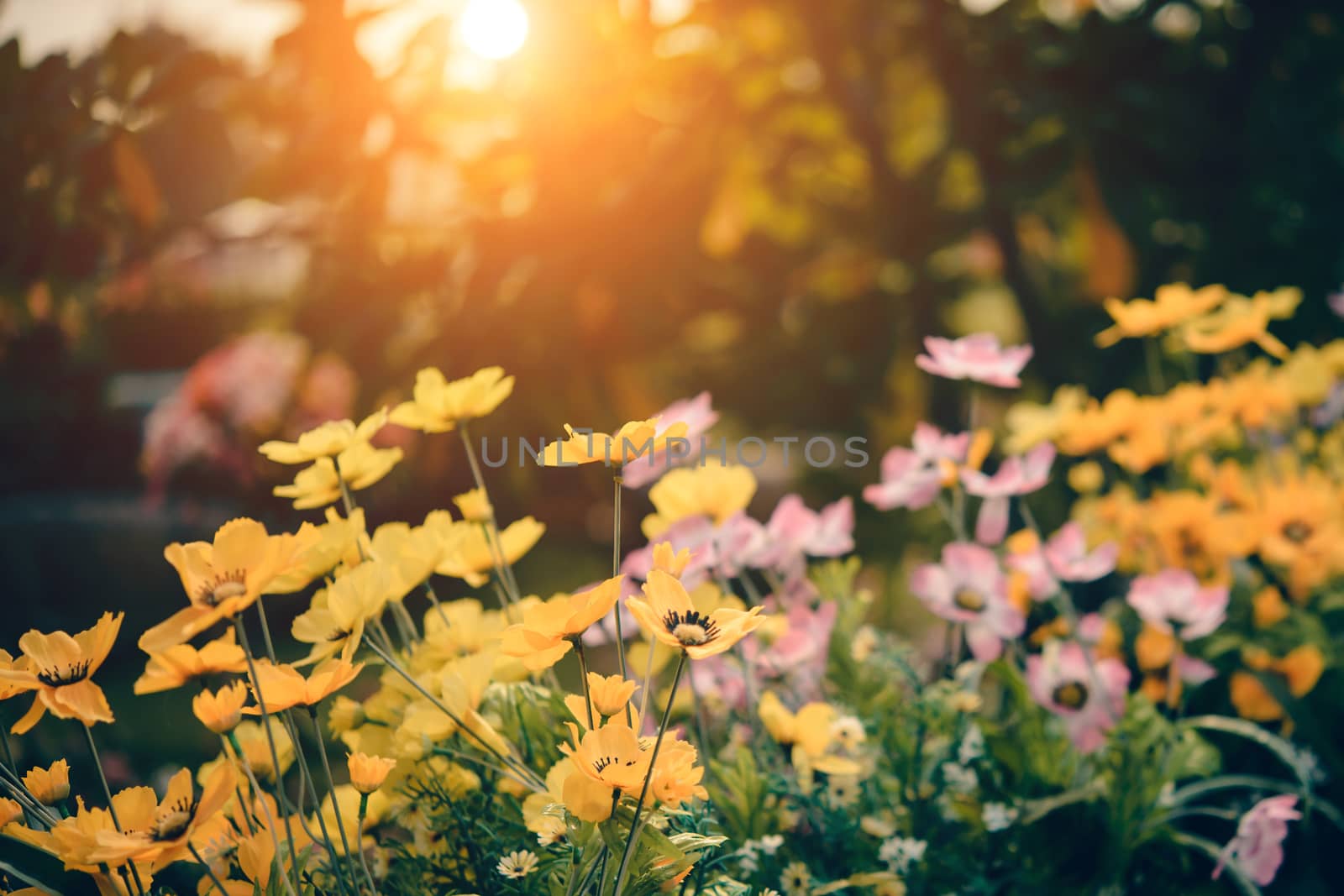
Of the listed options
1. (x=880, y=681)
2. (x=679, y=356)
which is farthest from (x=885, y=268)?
(x=880, y=681)

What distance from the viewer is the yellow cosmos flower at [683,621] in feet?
1.11

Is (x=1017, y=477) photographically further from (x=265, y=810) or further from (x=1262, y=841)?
(x=265, y=810)

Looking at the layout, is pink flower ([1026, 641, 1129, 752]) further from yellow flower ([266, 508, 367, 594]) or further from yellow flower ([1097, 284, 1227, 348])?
yellow flower ([266, 508, 367, 594])

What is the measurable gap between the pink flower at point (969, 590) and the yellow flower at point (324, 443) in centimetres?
42

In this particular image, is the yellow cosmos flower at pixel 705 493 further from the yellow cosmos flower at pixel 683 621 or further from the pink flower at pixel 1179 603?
the pink flower at pixel 1179 603

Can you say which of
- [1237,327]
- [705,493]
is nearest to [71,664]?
[705,493]

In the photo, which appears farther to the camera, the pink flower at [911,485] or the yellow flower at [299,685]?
the pink flower at [911,485]

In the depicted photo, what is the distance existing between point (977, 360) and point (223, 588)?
54cm

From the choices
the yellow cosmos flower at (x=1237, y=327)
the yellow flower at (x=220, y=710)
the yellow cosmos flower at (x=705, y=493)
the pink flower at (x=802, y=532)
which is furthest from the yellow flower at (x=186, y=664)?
the yellow cosmos flower at (x=1237, y=327)

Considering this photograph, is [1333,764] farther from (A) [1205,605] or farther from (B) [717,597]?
(B) [717,597]

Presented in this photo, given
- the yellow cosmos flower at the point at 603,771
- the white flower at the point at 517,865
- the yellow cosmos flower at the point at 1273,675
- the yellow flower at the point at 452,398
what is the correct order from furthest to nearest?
the yellow cosmos flower at the point at 1273,675 → the yellow flower at the point at 452,398 → the white flower at the point at 517,865 → the yellow cosmos flower at the point at 603,771

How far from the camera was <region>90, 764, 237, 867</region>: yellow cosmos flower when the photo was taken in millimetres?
343

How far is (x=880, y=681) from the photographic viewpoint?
0.71 meters

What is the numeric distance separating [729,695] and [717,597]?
0.14 metres
